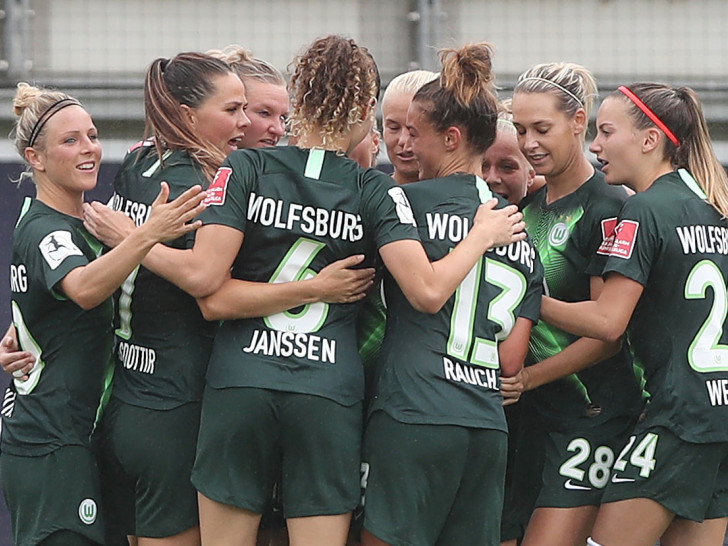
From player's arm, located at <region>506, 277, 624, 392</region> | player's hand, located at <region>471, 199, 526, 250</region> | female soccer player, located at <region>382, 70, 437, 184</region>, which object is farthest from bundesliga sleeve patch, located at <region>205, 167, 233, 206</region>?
player's arm, located at <region>506, 277, 624, 392</region>

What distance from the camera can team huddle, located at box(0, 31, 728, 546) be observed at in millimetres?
4090

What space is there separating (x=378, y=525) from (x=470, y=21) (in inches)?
195

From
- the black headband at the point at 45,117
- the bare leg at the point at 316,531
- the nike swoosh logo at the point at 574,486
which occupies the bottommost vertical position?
the nike swoosh logo at the point at 574,486

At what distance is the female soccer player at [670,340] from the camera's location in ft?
14.7

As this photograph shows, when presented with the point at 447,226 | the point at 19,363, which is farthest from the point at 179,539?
the point at 447,226

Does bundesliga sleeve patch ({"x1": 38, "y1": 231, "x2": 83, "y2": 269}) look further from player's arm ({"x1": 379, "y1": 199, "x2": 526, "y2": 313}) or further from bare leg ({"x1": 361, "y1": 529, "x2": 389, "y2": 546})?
bare leg ({"x1": 361, "y1": 529, "x2": 389, "y2": 546})

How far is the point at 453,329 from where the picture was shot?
4.18 m

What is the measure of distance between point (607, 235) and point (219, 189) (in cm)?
152

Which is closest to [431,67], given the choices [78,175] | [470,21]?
[470,21]

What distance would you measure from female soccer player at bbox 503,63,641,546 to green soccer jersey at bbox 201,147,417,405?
0.86 m

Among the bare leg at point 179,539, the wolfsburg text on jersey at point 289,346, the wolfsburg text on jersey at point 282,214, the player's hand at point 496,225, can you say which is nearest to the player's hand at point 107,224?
the wolfsburg text on jersey at point 282,214

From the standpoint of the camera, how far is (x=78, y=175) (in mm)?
4559

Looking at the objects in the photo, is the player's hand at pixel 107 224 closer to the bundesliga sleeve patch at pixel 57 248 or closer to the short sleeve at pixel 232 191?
the bundesliga sleeve patch at pixel 57 248

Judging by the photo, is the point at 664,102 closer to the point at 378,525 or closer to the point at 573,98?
the point at 573,98
